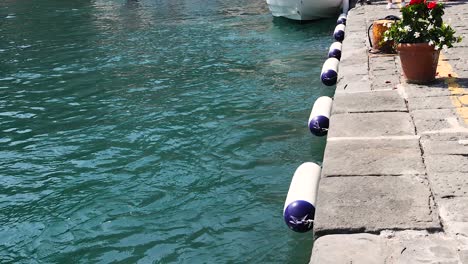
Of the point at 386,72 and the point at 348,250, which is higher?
the point at 348,250

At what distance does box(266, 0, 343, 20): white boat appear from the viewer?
15.5 m

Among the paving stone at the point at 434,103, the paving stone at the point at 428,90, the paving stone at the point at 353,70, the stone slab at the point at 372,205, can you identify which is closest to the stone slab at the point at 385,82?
the paving stone at the point at 428,90

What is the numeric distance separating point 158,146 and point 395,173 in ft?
11.7

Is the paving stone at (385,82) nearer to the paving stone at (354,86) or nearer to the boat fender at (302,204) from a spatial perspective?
the paving stone at (354,86)

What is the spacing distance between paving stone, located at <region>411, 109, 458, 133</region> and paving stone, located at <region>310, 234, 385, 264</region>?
195cm

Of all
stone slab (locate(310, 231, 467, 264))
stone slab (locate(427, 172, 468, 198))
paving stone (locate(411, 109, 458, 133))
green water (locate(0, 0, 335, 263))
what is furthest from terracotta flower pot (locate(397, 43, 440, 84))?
stone slab (locate(310, 231, 467, 264))

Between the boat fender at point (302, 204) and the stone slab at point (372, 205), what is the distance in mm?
114

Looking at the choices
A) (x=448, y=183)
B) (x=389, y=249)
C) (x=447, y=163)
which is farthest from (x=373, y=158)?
(x=389, y=249)

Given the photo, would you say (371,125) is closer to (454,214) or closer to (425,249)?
(454,214)

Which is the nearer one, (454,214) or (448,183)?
(454,214)

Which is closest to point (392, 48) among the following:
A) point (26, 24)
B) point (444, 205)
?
point (444, 205)

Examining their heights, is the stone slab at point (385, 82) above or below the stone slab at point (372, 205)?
below

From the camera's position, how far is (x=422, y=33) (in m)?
6.21

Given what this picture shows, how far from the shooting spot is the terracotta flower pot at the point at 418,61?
6.21 metres
